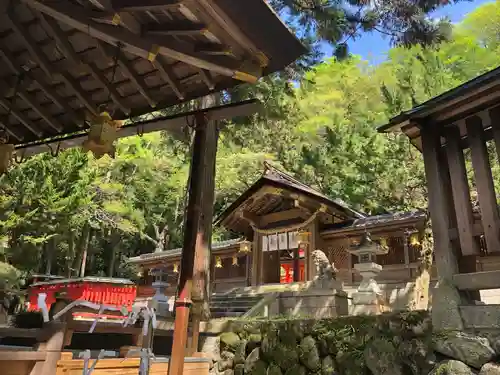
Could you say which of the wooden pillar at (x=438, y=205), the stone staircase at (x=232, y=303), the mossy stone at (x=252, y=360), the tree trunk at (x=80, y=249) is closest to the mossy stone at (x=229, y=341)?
the mossy stone at (x=252, y=360)

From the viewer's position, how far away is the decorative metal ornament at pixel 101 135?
3.87m

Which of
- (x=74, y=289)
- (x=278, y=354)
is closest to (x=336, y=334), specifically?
(x=278, y=354)

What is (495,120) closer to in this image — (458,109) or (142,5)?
(458,109)

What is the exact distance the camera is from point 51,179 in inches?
728

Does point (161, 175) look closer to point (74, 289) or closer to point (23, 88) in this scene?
point (74, 289)

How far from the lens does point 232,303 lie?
1445cm

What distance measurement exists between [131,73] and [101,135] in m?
0.70

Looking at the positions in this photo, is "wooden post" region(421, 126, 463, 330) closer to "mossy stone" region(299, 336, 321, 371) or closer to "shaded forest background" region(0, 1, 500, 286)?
"mossy stone" region(299, 336, 321, 371)

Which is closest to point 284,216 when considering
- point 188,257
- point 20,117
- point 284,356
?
point 284,356

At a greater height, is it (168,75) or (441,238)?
(168,75)

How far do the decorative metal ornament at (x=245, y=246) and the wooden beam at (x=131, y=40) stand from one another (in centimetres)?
1507

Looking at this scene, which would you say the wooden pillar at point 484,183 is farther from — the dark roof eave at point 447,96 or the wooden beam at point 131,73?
the wooden beam at point 131,73

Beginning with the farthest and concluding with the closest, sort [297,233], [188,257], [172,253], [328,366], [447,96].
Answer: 1. [172,253]
2. [297,233]
3. [328,366]
4. [447,96]
5. [188,257]

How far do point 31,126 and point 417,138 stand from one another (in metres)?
5.87
